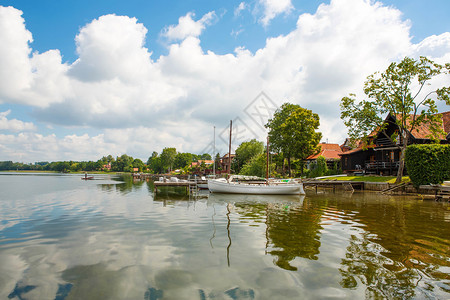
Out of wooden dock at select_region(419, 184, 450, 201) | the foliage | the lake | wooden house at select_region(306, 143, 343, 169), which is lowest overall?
the lake

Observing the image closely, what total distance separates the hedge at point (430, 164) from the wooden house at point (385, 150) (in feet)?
23.6

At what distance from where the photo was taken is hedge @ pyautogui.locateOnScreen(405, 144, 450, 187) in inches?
1052

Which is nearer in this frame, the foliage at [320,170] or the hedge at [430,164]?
the hedge at [430,164]

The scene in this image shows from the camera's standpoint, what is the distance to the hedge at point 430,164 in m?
26.7

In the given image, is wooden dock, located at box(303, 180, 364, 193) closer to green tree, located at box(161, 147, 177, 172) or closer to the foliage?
the foliage

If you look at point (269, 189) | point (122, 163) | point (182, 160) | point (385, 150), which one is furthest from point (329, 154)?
point (122, 163)

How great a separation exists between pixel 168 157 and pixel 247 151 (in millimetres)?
72910

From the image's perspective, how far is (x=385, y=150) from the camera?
42.2 meters

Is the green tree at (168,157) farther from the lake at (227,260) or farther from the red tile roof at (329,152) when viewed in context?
the lake at (227,260)

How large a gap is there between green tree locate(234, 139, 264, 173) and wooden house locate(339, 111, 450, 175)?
3133 cm

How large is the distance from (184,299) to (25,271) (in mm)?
5128

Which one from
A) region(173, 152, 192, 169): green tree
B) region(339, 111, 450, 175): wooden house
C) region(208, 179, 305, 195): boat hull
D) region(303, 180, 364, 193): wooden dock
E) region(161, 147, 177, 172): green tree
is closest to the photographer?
region(208, 179, 305, 195): boat hull

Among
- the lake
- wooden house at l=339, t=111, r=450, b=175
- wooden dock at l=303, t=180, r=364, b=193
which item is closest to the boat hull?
wooden dock at l=303, t=180, r=364, b=193

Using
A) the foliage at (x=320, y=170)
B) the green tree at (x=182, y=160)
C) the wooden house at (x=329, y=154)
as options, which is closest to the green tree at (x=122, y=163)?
the green tree at (x=182, y=160)
